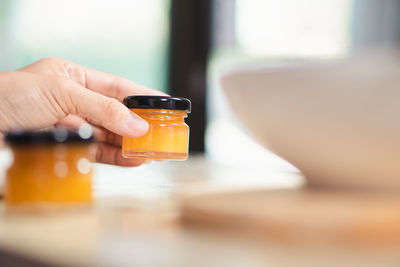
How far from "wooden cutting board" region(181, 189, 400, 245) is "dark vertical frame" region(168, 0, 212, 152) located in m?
2.24

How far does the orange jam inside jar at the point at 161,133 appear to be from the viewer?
0.57 metres

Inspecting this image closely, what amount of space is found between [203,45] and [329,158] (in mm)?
2273

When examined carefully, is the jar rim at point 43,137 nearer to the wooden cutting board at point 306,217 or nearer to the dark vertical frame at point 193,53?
the wooden cutting board at point 306,217

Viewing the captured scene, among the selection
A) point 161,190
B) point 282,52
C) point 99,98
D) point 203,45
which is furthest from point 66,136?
point 203,45

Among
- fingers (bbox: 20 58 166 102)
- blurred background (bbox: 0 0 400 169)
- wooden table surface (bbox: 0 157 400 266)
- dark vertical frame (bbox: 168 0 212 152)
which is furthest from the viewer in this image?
dark vertical frame (bbox: 168 0 212 152)

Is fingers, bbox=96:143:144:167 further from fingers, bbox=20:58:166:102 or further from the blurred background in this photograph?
the blurred background

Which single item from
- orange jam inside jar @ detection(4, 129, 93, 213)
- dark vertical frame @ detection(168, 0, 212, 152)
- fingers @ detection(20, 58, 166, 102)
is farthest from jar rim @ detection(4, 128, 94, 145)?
dark vertical frame @ detection(168, 0, 212, 152)

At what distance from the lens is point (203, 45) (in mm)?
2791

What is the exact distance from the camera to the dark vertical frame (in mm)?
2777

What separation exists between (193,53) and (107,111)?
2.23 m

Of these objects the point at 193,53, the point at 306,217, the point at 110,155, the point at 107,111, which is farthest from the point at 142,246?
the point at 193,53

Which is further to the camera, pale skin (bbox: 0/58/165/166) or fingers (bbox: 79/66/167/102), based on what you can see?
fingers (bbox: 79/66/167/102)

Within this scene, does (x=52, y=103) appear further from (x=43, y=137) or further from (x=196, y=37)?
(x=196, y=37)

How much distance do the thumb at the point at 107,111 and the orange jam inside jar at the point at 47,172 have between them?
42mm
